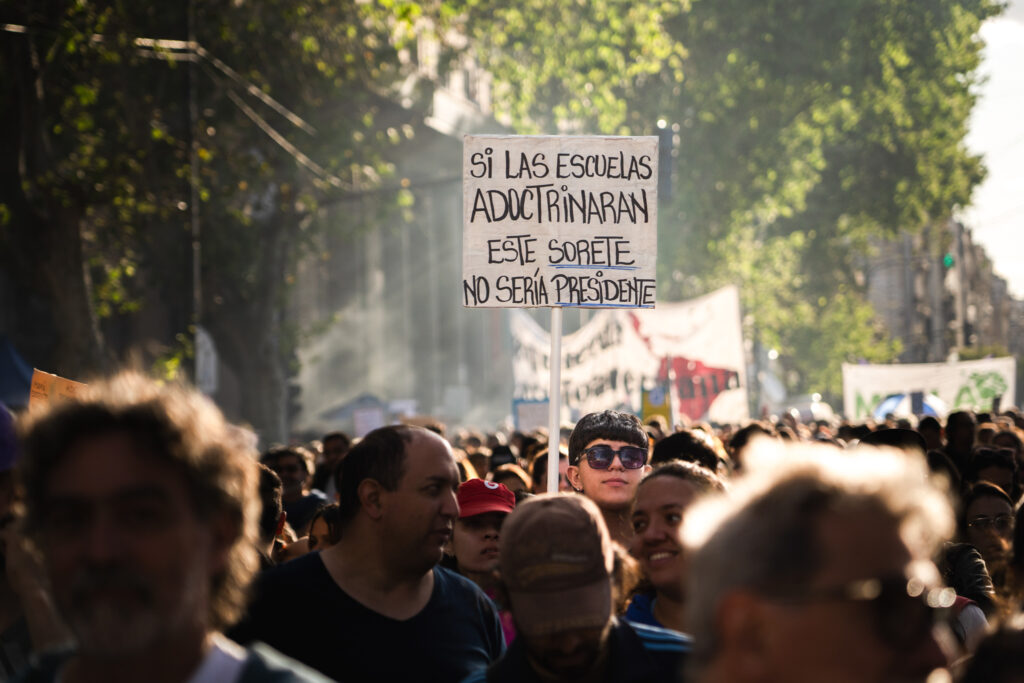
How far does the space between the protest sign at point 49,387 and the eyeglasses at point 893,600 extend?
4481 millimetres

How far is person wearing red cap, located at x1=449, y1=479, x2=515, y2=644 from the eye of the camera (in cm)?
509

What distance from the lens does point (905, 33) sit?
1400 inches

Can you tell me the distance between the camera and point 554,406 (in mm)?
6457

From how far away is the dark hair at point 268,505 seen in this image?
17.4 ft

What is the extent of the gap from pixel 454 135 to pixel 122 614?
43.2 metres

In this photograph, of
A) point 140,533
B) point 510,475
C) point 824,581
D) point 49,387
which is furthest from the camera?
point 510,475

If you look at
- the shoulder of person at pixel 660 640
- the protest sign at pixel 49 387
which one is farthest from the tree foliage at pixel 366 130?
the shoulder of person at pixel 660 640

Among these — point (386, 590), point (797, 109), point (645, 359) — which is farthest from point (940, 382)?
point (386, 590)

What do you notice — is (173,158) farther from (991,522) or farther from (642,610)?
(642,610)

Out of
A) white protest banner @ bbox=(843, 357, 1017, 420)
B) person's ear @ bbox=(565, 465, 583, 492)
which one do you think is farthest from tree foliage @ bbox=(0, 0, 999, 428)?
person's ear @ bbox=(565, 465, 583, 492)

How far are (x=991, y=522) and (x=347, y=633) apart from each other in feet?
11.9

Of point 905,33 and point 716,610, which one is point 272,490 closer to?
point 716,610

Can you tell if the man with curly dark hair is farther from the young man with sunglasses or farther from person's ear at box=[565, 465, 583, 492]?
A: person's ear at box=[565, 465, 583, 492]

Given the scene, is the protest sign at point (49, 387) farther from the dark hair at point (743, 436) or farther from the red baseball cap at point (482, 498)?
the dark hair at point (743, 436)
